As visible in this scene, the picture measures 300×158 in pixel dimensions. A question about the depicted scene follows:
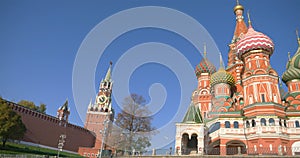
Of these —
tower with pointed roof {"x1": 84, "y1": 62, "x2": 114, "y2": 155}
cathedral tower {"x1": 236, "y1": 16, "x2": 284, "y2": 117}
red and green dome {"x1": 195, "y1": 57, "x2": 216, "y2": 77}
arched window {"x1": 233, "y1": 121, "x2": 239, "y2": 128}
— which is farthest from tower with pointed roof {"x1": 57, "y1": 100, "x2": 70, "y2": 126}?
cathedral tower {"x1": 236, "y1": 16, "x2": 284, "y2": 117}

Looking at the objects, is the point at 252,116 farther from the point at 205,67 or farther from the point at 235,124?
the point at 205,67

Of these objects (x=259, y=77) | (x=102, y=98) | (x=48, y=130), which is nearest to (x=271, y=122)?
(x=259, y=77)

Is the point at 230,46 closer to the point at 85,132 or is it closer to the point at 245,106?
the point at 245,106

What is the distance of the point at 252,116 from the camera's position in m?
24.9

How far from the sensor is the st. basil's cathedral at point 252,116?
23.1 metres

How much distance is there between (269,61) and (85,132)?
41.6m

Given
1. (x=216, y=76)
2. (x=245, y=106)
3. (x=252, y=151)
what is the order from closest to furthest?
(x=252, y=151)
(x=245, y=106)
(x=216, y=76)

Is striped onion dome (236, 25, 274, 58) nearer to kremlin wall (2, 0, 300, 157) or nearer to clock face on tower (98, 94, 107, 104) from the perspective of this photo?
kremlin wall (2, 0, 300, 157)

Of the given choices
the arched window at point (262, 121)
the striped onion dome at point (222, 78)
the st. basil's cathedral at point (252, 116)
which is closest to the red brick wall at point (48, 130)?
the st. basil's cathedral at point (252, 116)

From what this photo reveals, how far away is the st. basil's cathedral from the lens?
2309cm

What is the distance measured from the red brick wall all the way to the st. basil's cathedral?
25520 millimetres

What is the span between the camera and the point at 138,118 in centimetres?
2547

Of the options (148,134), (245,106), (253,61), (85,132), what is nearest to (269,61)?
(253,61)

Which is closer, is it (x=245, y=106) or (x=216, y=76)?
(x=245, y=106)
